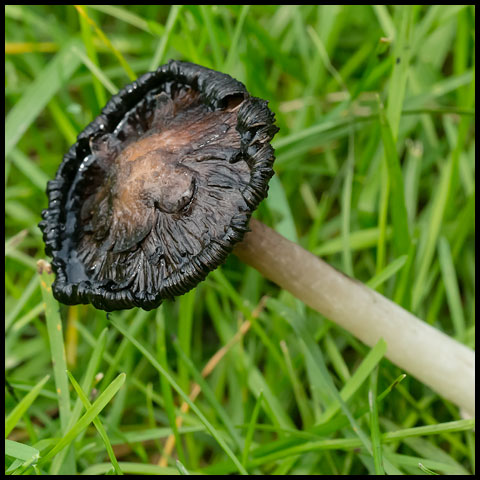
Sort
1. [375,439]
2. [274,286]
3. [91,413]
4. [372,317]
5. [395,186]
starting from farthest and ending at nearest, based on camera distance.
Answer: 1. [274,286]
2. [395,186]
3. [372,317]
4. [375,439]
5. [91,413]

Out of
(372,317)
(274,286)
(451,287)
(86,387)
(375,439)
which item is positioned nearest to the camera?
(375,439)

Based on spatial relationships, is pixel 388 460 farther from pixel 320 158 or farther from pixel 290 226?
pixel 320 158

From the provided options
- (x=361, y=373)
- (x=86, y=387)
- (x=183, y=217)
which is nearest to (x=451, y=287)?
(x=361, y=373)

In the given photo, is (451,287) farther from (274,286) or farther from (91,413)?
(91,413)

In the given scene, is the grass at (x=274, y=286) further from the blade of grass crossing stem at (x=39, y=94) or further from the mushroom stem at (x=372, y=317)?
the mushroom stem at (x=372, y=317)

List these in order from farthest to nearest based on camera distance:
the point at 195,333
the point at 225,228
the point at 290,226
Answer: the point at 195,333 → the point at 290,226 → the point at 225,228

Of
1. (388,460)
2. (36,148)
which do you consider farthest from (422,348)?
(36,148)
